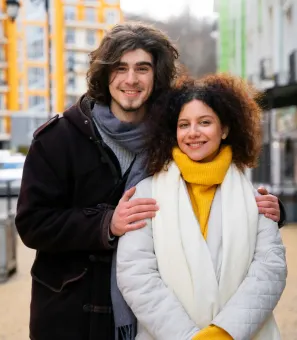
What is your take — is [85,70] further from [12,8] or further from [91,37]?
[91,37]

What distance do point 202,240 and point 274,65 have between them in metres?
23.6

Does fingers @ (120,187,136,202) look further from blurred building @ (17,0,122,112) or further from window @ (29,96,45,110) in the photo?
window @ (29,96,45,110)

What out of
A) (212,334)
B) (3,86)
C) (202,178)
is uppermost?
(3,86)

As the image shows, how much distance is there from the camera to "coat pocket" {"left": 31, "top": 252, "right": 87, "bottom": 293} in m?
2.32

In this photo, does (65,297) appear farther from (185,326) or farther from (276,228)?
(276,228)

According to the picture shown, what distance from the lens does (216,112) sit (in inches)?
88.0

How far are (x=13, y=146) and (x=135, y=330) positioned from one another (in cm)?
4453

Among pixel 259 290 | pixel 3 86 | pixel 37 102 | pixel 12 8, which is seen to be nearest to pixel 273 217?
pixel 259 290

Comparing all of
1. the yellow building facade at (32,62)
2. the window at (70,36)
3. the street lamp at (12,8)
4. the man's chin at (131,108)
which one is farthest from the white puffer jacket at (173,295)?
the window at (70,36)

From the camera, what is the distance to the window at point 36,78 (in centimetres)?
4604

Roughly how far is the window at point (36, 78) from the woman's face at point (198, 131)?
4498 cm

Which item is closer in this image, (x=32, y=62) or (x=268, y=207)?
(x=268, y=207)

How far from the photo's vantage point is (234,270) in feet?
6.85

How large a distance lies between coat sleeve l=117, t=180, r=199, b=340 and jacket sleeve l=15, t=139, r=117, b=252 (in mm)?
127
